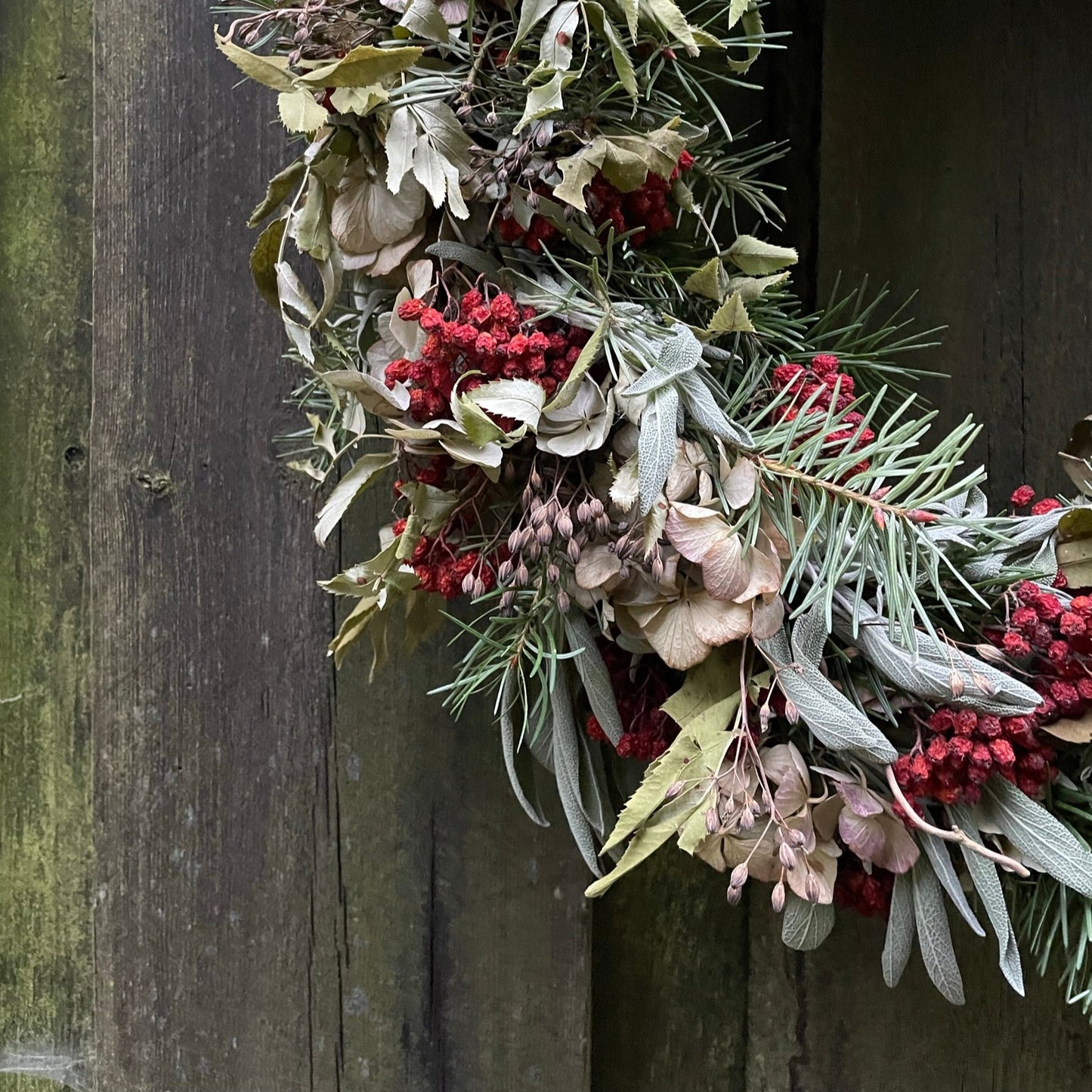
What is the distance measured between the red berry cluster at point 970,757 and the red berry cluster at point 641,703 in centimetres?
16

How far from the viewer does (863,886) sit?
2.12 ft

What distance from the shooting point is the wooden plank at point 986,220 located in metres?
0.85

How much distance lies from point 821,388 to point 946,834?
10.7 inches

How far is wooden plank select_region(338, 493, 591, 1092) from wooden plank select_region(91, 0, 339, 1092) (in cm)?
3

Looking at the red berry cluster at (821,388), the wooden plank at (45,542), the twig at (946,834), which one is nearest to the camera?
the twig at (946,834)

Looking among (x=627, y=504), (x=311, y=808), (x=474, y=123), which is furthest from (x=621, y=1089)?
(x=474, y=123)

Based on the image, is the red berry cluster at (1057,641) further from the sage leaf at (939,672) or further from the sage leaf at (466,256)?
the sage leaf at (466,256)

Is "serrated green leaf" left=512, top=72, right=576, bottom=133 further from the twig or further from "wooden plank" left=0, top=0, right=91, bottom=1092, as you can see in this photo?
"wooden plank" left=0, top=0, right=91, bottom=1092

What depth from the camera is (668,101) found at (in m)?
0.62

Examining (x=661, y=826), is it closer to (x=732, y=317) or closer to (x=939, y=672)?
(x=939, y=672)

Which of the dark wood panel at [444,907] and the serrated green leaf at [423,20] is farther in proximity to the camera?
the dark wood panel at [444,907]

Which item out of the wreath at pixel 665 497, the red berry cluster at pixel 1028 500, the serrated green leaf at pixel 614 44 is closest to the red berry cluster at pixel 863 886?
the wreath at pixel 665 497

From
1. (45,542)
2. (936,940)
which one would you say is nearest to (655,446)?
(936,940)

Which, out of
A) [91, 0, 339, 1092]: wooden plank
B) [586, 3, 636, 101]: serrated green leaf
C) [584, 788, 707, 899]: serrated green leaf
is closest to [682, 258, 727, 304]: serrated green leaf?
[586, 3, 636, 101]: serrated green leaf
